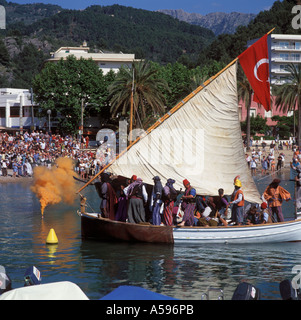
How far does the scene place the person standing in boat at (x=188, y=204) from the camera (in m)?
20.2

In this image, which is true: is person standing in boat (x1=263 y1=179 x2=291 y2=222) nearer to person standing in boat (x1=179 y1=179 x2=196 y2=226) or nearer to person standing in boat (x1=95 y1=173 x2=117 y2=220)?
person standing in boat (x1=179 y1=179 x2=196 y2=226)

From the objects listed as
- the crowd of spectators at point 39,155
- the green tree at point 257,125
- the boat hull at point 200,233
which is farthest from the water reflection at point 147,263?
the green tree at point 257,125

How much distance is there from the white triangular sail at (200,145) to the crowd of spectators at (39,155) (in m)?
23.0

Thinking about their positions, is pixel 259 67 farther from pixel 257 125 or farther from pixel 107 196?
pixel 257 125

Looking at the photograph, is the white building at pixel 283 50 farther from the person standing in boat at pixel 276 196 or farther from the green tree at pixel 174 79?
the person standing in boat at pixel 276 196

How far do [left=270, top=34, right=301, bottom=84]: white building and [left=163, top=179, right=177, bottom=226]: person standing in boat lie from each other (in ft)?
317

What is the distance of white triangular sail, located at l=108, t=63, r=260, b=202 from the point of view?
70.6 ft

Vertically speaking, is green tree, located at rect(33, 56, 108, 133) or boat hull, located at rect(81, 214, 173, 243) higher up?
green tree, located at rect(33, 56, 108, 133)

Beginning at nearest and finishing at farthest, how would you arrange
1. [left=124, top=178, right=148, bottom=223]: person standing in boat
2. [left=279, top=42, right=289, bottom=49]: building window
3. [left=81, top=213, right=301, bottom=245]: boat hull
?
[left=124, top=178, right=148, bottom=223]: person standing in boat, [left=81, top=213, right=301, bottom=245]: boat hull, [left=279, top=42, right=289, bottom=49]: building window

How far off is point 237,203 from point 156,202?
299 cm

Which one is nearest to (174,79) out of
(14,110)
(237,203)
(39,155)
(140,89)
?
(140,89)

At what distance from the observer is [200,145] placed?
21.8 m

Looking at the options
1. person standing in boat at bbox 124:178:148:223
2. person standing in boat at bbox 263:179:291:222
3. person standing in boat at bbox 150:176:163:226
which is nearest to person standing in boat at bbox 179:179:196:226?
person standing in boat at bbox 150:176:163:226
